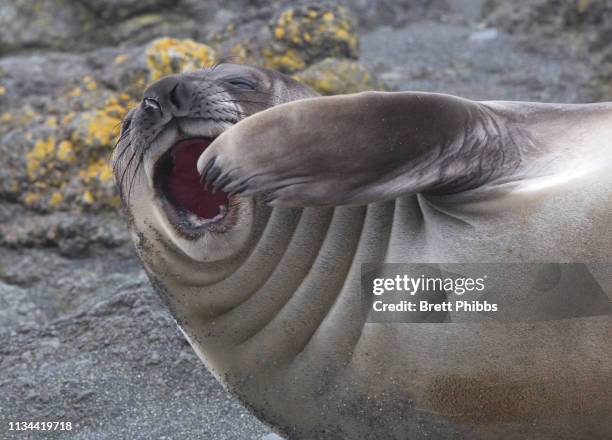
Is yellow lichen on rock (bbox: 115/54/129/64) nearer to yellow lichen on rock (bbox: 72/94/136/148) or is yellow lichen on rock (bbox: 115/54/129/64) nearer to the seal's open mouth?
yellow lichen on rock (bbox: 72/94/136/148)

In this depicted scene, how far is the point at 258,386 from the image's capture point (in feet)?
10.2

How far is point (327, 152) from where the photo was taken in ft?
8.09

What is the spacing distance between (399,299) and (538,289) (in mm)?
404

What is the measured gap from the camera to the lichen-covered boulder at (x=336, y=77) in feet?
18.7

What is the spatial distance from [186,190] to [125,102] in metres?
2.70

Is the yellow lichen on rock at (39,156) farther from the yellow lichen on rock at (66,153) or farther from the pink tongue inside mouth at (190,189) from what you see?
the pink tongue inside mouth at (190,189)

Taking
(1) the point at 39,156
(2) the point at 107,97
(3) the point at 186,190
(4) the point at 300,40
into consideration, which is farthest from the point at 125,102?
(3) the point at 186,190

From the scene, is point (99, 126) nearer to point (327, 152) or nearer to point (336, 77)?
point (336, 77)

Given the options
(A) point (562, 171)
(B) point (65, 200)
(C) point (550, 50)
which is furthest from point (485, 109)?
(C) point (550, 50)

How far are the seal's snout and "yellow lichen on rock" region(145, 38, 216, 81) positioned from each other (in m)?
2.76

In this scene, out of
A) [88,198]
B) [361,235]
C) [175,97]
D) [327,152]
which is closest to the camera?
[327,152]

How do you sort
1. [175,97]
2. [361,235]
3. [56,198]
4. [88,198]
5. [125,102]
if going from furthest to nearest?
[125,102], [56,198], [88,198], [175,97], [361,235]

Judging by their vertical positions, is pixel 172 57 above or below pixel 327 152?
below

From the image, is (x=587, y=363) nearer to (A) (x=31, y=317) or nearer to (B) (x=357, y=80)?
(A) (x=31, y=317)
